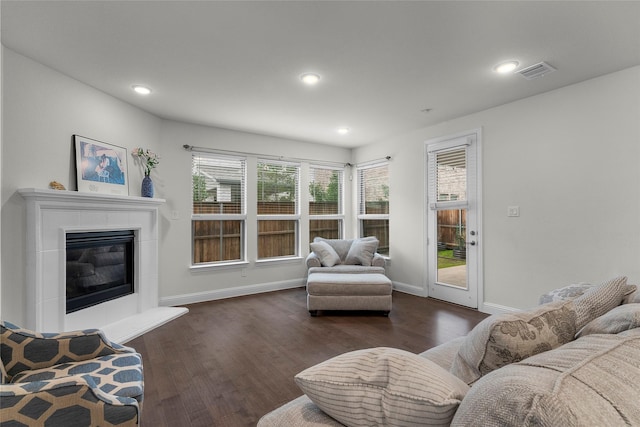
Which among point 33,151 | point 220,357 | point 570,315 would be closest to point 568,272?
point 570,315

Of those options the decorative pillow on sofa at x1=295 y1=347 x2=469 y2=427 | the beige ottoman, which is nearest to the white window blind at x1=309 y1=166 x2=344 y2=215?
the beige ottoman

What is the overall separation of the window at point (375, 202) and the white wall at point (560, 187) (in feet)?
4.92

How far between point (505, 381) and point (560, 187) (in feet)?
11.0

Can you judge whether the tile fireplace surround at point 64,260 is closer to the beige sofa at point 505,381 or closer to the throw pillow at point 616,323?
the beige sofa at point 505,381

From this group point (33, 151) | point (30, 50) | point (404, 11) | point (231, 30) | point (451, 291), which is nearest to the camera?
point (404, 11)

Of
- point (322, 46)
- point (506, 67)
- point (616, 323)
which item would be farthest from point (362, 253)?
point (616, 323)

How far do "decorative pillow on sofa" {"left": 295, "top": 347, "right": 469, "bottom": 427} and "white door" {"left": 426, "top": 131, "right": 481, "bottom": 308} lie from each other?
11.5ft

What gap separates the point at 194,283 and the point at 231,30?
337 centimetres

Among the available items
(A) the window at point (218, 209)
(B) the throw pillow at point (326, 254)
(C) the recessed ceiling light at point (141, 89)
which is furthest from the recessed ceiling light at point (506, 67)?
(A) the window at point (218, 209)

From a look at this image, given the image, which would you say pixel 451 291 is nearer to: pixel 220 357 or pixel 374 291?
pixel 374 291

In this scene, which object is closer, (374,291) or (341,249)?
(374,291)

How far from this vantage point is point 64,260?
269cm

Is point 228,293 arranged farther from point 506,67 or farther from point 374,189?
point 506,67

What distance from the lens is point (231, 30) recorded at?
2.12 meters
